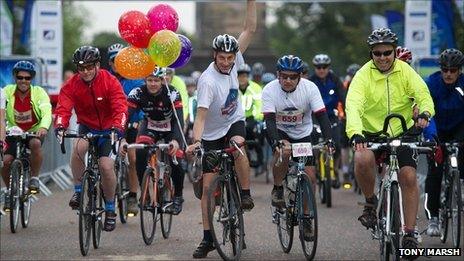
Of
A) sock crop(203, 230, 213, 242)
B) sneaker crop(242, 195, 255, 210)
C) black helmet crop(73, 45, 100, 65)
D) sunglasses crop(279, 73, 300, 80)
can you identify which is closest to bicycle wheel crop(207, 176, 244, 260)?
sneaker crop(242, 195, 255, 210)

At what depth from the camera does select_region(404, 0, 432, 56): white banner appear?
1042 inches

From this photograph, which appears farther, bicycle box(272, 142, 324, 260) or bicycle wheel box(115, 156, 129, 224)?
bicycle wheel box(115, 156, 129, 224)

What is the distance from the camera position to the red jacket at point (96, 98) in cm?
1155

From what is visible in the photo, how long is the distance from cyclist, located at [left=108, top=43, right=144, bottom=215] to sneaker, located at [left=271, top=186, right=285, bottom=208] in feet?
7.39

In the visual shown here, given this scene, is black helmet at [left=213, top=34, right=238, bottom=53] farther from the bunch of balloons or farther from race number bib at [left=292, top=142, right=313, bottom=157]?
the bunch of balloons

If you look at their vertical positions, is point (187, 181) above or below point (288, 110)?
below

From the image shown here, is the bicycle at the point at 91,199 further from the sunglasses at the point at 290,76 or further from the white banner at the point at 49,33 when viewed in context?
the white banner at the point at 49,33

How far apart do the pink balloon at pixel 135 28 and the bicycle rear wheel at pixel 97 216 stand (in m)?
1.62

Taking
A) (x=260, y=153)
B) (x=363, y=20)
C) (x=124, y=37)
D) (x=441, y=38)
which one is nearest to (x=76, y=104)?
(x=124, y=37)

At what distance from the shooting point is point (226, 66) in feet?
34.8

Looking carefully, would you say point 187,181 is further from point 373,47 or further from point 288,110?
point 373,47

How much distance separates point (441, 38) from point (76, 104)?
1719 cm

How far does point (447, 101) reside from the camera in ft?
38.4

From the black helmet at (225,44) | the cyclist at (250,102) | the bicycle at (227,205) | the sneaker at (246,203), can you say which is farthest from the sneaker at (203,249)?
the cyclist at (250,102)
